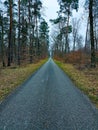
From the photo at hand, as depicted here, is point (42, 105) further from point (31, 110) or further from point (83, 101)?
point (83, 101)

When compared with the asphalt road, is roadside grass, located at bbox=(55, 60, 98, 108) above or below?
above

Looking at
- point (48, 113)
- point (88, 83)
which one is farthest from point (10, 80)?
point (48, 113)

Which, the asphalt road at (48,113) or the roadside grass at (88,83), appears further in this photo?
the roadside grass at (88,83)

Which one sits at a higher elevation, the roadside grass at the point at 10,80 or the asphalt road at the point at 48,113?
the roadside grass at the point at 10,80

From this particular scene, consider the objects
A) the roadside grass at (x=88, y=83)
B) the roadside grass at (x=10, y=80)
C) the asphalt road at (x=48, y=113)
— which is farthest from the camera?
the roadside grass at (x=10, y=80)

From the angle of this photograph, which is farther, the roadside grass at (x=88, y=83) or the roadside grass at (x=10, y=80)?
the roadside grass at (x=10, y=80)

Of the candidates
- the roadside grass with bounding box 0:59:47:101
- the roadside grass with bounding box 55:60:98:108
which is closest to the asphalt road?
the roadside grass with bounding box 55:60:98:108

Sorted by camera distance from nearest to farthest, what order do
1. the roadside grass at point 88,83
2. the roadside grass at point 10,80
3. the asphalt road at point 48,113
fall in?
1. the asphalt road at point 48,113
2. the roadside grass at point 88,83
3. the roadside grass at point 10,80

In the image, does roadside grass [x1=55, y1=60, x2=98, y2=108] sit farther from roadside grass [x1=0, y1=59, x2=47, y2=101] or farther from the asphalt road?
roadside grass [x1=0, y1=59, x2=47, y2=101]

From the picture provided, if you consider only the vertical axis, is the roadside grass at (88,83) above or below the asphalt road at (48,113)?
above

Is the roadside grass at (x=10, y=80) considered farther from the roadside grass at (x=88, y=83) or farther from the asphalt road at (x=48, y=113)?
the roadside grass at (x=88, y=83)

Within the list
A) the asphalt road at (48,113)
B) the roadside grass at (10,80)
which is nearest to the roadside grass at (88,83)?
the asphalt road at (48,113)

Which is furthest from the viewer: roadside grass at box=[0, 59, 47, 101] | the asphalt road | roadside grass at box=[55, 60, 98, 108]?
roadside grass at box=[0, 59, 47, 101]

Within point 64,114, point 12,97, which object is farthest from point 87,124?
point 12,97
